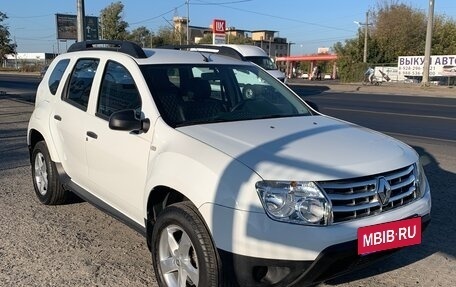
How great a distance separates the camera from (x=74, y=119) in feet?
15.9

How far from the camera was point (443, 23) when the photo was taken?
59875mm

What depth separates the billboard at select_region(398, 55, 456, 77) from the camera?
3978 centimetres

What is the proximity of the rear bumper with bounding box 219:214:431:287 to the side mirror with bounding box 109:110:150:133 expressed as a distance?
49.8 inches

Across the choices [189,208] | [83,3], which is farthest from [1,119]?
[189,208]

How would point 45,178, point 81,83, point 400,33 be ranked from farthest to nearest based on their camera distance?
1. point 400,33
2. point 45,178
3. point 81,83

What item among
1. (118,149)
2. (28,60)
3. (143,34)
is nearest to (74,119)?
(118,149)

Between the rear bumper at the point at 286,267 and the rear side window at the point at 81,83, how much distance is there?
8.06 ft

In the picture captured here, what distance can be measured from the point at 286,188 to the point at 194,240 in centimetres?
66

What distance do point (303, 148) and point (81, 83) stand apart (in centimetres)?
262

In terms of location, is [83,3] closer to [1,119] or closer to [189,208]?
[1,119]

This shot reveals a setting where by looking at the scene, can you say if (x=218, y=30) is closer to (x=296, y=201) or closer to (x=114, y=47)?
(x=114, y=47)

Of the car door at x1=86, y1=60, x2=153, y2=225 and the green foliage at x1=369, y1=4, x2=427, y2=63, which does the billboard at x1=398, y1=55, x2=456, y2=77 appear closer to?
the green foliage at x1=369, y1=4, x2=427, y2=63

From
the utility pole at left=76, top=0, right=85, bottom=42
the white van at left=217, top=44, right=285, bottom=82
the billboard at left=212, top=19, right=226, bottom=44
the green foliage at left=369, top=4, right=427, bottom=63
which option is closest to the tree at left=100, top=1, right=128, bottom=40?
the billboard at left=212, top=19, right=226, bottom=44

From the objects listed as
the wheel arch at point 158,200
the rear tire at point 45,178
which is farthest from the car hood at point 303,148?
the rear tire at point 45,178
